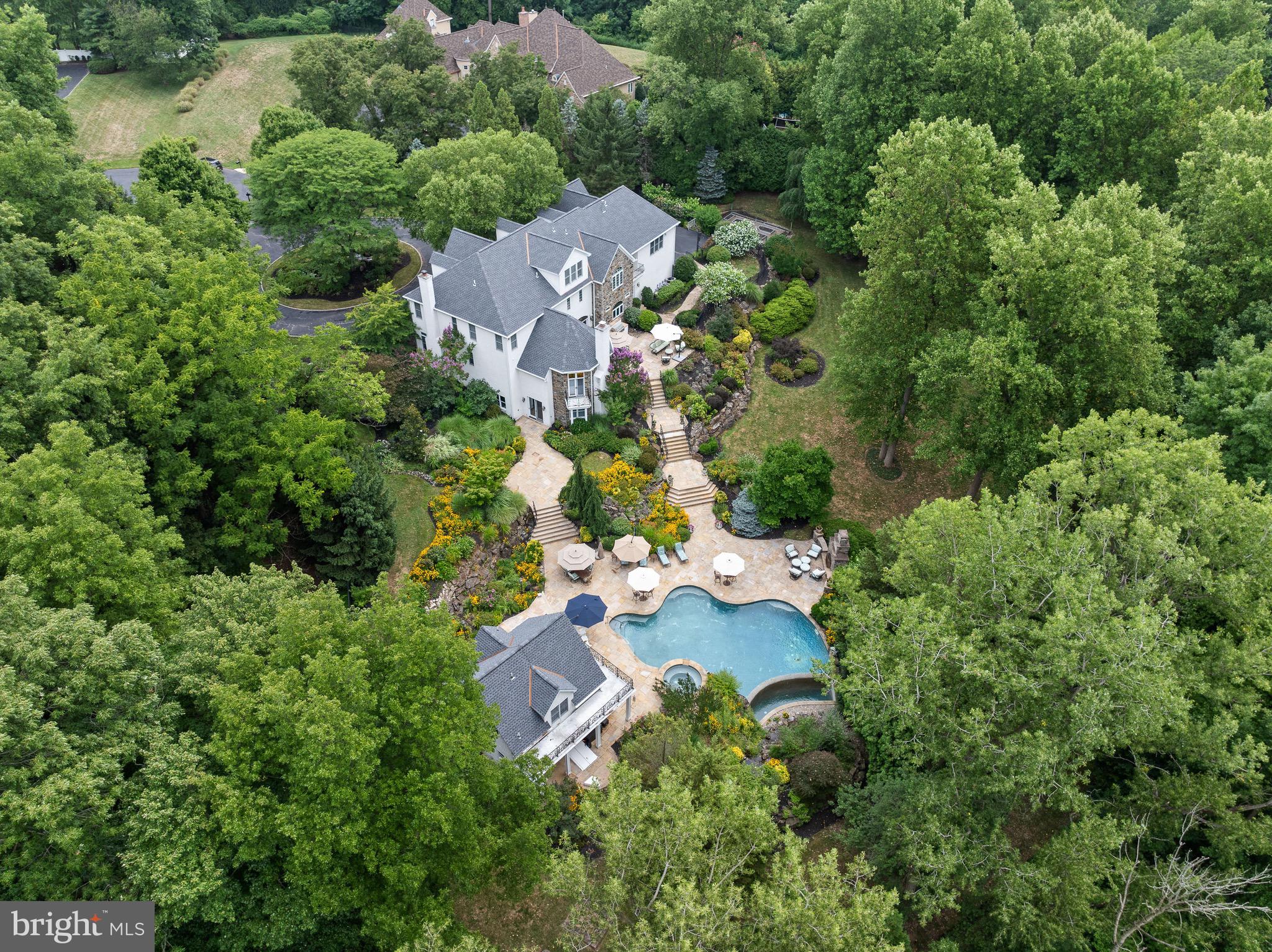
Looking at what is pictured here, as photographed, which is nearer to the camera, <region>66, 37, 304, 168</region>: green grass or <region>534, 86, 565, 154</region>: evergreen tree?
<region>534, 86, 565, 154</region>: evergreen tree

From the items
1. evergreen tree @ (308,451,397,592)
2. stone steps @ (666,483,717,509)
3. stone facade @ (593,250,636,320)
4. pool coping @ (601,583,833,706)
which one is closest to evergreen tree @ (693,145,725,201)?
stone facade @ (593,250,636,320)

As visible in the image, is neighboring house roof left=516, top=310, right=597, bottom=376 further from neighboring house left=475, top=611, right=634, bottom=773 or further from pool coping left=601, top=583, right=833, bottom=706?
neighboring house left=475, top=611, right=634, bottom=773

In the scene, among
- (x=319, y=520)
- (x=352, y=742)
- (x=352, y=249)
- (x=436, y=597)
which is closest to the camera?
(x=352, y=742)

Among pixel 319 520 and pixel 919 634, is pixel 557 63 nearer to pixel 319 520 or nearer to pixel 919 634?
pixel 319 520

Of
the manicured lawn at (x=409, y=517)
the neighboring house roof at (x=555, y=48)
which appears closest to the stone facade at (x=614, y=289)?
the manicured lawn at (x=409, y=517)

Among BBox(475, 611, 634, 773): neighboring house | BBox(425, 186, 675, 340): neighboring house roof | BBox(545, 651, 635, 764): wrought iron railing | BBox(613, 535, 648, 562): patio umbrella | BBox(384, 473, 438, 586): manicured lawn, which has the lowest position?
BBox(384, 473, 438, 586): manicured lawn

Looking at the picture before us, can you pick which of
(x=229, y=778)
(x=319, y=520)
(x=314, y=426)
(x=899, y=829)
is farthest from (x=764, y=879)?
(x=314, y=426)

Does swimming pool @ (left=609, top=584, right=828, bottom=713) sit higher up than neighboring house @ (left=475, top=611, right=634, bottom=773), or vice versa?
neighboring house @ (left=475, top=611, right=634, bottom=773)

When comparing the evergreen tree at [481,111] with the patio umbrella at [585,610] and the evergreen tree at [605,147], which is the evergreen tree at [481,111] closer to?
the evergreen tree at [605,147]
